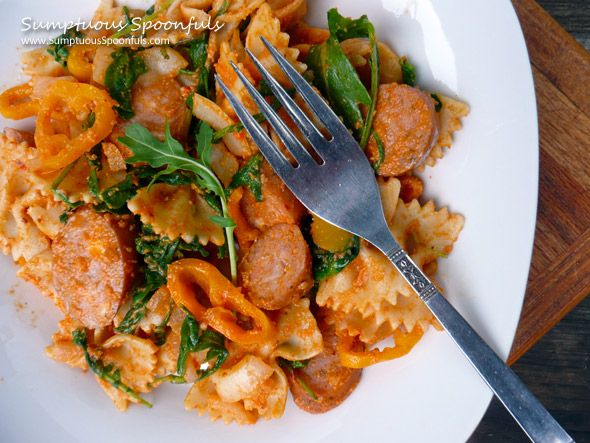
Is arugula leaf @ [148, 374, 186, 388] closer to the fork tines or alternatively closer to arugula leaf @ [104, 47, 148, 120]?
the fork tines

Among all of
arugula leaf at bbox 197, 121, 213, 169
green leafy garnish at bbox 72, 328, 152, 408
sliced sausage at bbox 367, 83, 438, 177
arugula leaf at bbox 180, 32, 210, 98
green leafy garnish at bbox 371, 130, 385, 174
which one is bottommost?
green leafy garnish at bbox 72, 328, 152, 408

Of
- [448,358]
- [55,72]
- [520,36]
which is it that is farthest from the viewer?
[55,72]

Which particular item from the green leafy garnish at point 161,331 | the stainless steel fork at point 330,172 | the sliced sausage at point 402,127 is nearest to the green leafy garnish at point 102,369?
the green leafy garnish at point 161,331

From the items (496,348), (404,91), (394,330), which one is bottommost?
(394,330)

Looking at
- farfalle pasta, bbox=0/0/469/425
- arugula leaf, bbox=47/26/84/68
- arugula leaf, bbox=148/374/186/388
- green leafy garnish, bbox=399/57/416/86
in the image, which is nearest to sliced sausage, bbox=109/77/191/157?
farfalle pasta, bbox=0/0/469/425

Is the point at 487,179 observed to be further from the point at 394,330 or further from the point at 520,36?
the point at 394,330

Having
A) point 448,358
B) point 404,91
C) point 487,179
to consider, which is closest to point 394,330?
point 448,358

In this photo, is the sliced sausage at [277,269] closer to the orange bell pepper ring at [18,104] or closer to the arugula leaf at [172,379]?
the arugula leaf at [172,379]
